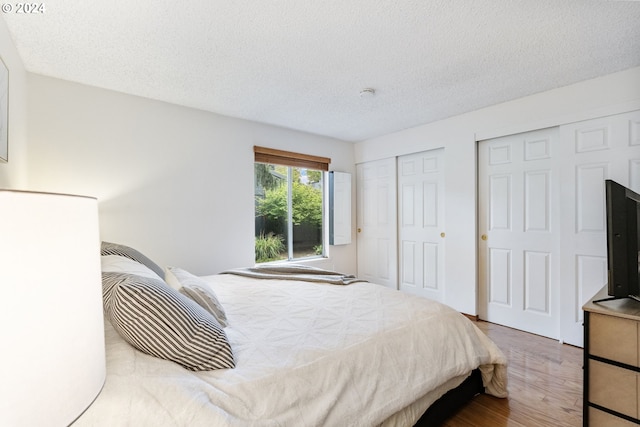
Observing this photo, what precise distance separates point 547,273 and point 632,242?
145cm

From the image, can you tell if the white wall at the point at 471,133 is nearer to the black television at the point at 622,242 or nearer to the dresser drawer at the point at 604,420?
the black television at the point at 622,242

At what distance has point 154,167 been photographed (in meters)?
2.98

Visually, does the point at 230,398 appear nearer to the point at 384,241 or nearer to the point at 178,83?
the point at 178,83

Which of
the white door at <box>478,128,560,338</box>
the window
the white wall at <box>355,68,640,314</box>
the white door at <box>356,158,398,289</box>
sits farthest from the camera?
the white door at <box>356,158,398,289</box>

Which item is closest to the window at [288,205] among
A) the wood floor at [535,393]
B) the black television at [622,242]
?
the wood floor at [535,393]

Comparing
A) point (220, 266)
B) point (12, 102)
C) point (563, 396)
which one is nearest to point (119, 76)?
point (12, 102)

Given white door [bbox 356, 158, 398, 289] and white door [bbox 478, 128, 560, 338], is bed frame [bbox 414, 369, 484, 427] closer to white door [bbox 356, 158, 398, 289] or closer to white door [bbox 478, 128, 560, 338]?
white door [bbox 478, 128, 560, 338]

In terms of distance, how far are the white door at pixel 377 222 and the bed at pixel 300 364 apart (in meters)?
2.28

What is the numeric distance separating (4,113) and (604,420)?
11.8 ft

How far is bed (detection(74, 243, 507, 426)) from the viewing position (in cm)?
87

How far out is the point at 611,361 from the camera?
150 centimetres

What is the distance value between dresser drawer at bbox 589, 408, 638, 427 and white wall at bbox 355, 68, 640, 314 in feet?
6.07

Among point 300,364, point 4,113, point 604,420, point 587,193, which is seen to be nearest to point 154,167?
point 4,113

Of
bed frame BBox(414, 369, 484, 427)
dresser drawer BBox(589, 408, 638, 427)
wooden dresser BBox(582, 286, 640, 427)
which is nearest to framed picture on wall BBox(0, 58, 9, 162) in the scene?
bed frame BBox(414, 369, 484, 427)
